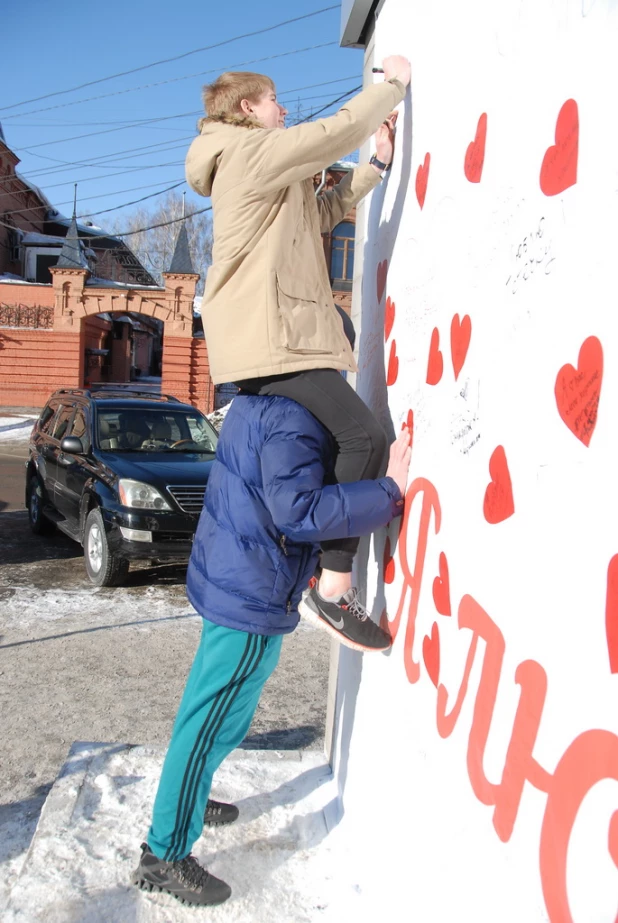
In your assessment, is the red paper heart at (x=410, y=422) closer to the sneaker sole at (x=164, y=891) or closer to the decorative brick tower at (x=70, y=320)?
the sneaker sole at (x=164, y=891)

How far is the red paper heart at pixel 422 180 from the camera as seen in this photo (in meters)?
1.88

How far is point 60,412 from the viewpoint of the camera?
27.8 ft

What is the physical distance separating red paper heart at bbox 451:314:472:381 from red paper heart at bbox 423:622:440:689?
A: 23.1 inches

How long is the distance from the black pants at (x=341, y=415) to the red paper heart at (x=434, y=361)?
218 mm

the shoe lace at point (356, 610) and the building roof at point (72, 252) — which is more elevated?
the building roof at point (72, 252)

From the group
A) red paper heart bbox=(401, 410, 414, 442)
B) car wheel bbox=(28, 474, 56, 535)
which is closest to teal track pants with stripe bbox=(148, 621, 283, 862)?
red paper heart bbox=(401, 410, 414, 442)

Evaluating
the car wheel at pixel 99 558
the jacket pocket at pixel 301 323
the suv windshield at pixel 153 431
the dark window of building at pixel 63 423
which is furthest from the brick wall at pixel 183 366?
the jacket pocket at pixel 301 323

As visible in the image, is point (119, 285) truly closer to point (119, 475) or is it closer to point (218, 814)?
point (119, 475)

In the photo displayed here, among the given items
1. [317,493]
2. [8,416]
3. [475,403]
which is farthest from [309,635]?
[8,416]

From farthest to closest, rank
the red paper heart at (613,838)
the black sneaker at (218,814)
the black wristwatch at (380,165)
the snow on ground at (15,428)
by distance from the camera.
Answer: the snow on ground at (15,428), the black sneaker at (218,814), the black wristwatch at (380,165), the red paper heart at (613,838)

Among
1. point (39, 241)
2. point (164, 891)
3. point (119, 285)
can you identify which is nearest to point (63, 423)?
point (164, 891)

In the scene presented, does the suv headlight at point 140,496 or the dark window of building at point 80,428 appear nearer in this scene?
the suv headlight at point 140,496

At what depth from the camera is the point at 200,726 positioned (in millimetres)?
2018

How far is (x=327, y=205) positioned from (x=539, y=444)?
1.48 m
